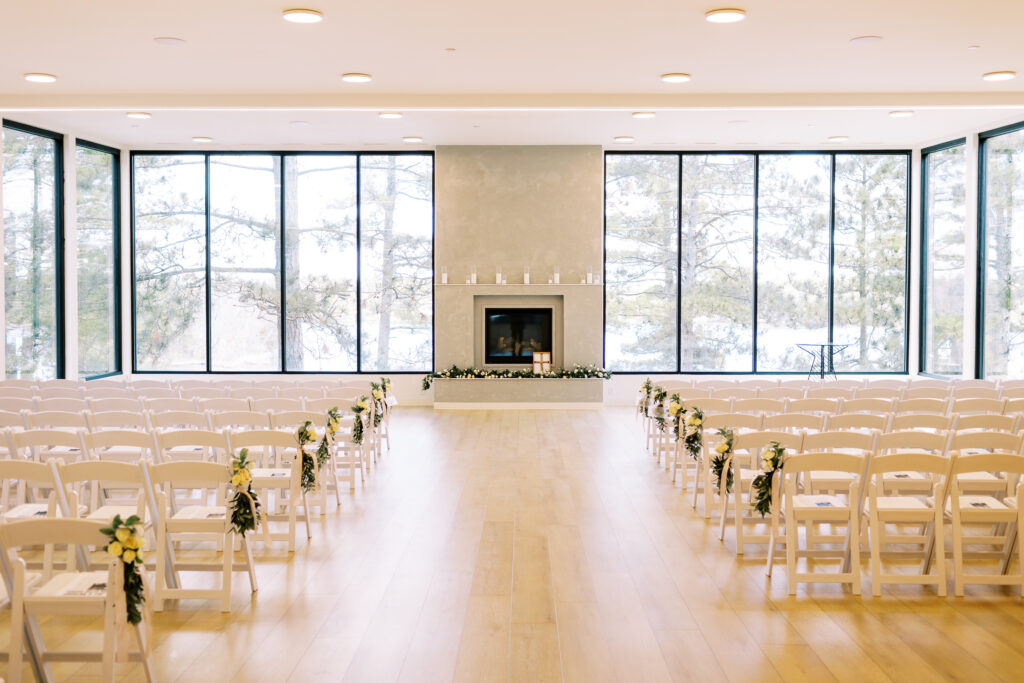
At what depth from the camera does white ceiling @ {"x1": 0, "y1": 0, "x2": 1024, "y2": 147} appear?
26.7 feet

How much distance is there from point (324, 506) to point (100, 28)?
4749 millimetres

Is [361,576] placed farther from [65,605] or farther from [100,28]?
[100,28]

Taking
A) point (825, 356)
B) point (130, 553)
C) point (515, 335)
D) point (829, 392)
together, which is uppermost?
point (515, 335)

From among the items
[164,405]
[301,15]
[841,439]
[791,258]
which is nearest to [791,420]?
[841,439]

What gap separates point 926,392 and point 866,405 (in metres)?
1.97

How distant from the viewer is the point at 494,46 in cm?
929

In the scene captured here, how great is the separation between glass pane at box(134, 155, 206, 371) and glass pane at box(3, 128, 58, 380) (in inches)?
97.8

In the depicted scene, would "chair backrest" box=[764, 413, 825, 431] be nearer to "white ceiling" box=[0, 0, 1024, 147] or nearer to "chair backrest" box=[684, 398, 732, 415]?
"chair backrest" box=[684, 398, 732, 415]

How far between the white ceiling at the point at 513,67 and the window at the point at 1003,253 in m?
0.66

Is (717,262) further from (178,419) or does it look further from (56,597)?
(56,597)

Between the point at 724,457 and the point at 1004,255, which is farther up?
the point at 1004,255

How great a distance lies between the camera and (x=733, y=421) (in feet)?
26.6

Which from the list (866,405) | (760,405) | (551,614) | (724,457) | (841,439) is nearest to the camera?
(551,614)

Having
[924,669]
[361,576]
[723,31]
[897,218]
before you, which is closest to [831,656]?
[924,669]
